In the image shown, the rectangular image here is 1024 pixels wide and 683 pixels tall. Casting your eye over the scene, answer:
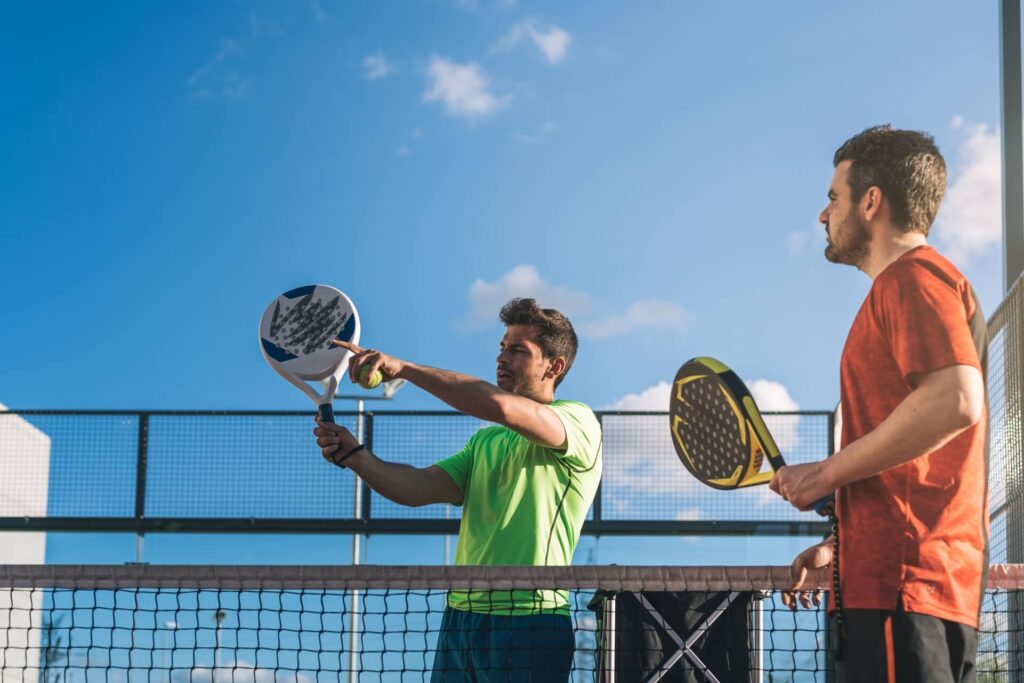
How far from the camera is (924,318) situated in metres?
2.66

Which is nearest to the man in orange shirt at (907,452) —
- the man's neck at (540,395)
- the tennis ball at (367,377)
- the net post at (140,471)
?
the tennis ball at (367,377)

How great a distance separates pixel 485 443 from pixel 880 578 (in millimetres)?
1962

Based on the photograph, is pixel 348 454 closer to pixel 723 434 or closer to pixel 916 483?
pixel 723 434

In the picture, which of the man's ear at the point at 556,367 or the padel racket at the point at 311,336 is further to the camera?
the man's ear at the point at 556,367

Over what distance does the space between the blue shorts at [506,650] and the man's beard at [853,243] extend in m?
1.60

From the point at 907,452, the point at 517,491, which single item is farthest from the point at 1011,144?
the point at 907,452

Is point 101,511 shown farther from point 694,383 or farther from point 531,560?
point 694,383

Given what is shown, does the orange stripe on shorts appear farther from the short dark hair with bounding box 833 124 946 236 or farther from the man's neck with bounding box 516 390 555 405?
the man's neck with bounding box 516 390 555 405

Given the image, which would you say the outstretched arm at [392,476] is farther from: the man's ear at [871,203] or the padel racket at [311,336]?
the man's ear at [871,203]

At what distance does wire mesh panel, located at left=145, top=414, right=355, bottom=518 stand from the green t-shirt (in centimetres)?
696

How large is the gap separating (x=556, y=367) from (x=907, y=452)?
1.98 metres

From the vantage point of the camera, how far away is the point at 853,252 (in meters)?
2.92

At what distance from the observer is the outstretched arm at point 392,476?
4.10 meters

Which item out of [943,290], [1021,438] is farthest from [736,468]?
[1021,438]
